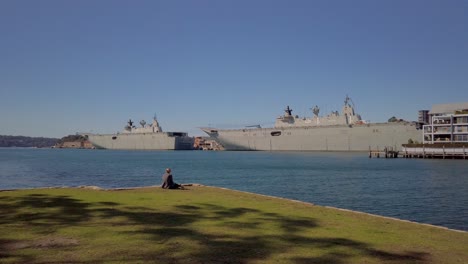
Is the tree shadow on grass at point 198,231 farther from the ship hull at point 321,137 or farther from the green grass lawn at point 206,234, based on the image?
the ship hull at point 321,137

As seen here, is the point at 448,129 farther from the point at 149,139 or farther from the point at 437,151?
the point at 149,139

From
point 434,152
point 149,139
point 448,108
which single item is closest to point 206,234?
point 434,152

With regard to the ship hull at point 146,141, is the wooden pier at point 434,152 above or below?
below

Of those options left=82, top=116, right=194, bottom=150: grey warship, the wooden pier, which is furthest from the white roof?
left=82, top=116, right=194, bottom=150: grey warship

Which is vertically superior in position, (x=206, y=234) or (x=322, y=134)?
(x=322, y=134)

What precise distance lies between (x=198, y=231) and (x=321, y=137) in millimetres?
97152

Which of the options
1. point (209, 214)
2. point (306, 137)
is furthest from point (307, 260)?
point (306, 137)

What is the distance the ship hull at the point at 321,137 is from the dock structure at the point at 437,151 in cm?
1292

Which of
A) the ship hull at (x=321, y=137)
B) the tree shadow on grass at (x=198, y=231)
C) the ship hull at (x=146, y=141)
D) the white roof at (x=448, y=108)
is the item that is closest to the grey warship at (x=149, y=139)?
the ship hull at (x=146, y=141)

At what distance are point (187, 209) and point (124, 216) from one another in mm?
2186

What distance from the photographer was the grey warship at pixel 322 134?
290ft

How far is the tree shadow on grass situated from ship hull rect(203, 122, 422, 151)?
3230 inches

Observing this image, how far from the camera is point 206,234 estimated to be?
9.03 metres

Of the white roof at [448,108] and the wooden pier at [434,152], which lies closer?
the wooden pier at [434,152]
